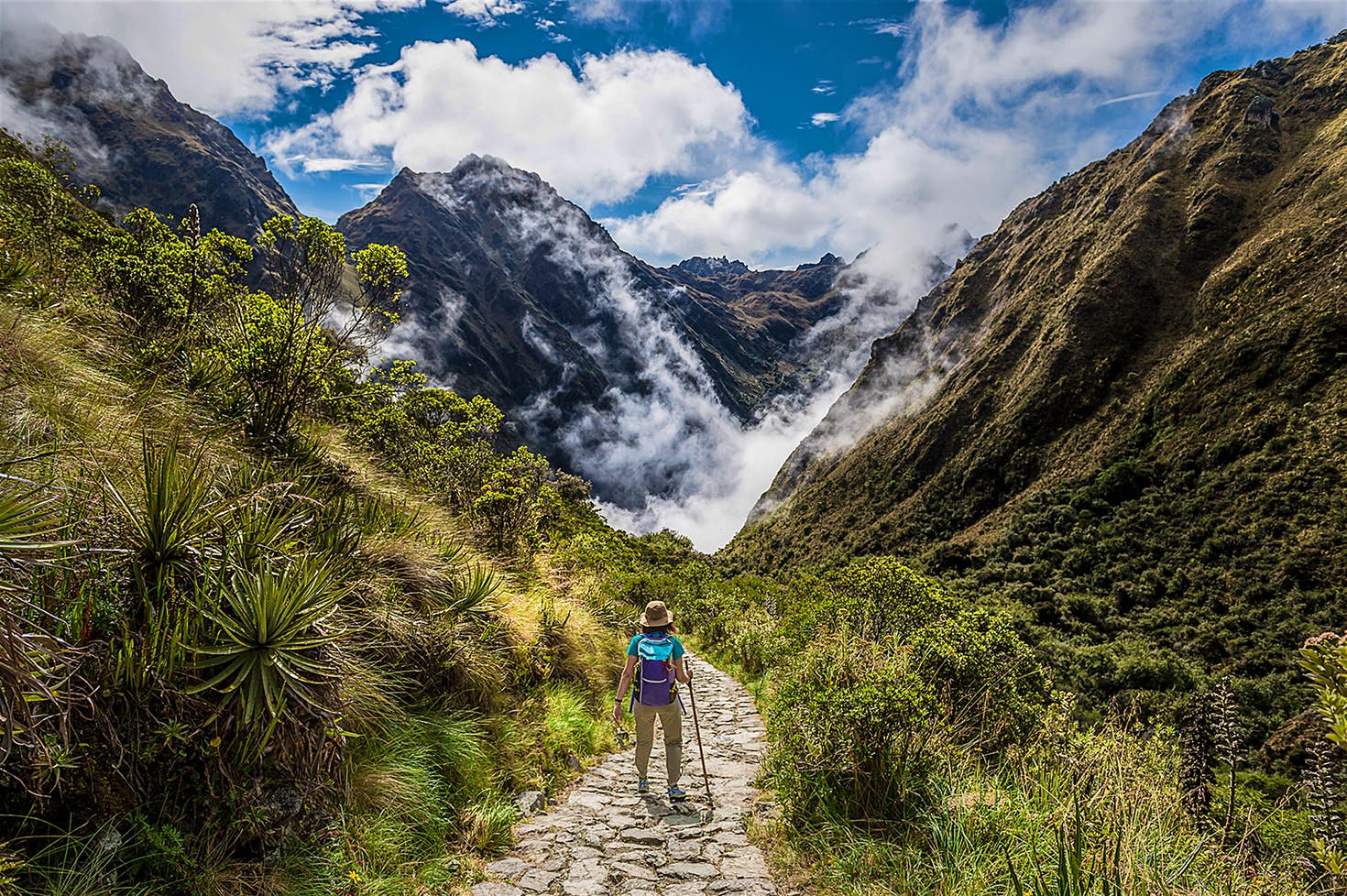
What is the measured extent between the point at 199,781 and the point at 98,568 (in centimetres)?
119

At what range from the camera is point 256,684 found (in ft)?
9.82

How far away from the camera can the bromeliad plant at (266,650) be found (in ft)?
9.81

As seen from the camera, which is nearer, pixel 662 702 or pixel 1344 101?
pixel 662 702

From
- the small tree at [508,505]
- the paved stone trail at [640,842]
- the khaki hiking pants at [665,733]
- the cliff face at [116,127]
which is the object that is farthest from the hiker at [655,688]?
the cliff face at [116,127]

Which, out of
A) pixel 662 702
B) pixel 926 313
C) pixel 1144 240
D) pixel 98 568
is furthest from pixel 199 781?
pixel 926 313

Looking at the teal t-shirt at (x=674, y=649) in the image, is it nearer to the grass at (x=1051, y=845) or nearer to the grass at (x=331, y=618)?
the grass at (x=331, y=618)

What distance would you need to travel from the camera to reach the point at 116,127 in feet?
474

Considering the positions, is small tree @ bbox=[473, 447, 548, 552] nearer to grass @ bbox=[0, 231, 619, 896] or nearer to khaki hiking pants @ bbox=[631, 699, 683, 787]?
grass @ bbox=[0, 231, 619, 896]

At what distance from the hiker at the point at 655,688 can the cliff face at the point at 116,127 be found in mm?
158098

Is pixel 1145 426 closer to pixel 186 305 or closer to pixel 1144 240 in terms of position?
pixel 1144 240

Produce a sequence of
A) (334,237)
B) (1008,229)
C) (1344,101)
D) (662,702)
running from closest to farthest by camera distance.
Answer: (662,702) < (334,237) < (1344,101) < (1008,229)

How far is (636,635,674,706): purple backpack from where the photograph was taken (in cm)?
591

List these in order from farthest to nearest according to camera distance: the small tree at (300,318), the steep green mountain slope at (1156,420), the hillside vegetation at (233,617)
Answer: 1. the steep green mountain slope at (1156,420)
2. the small tree at (300,318)
3. the hillside vegetation at (233,617)

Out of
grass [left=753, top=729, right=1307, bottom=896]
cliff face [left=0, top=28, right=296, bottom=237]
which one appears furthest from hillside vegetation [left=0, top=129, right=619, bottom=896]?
cliff face [left=0, top=28, right=296, bottom=237]
